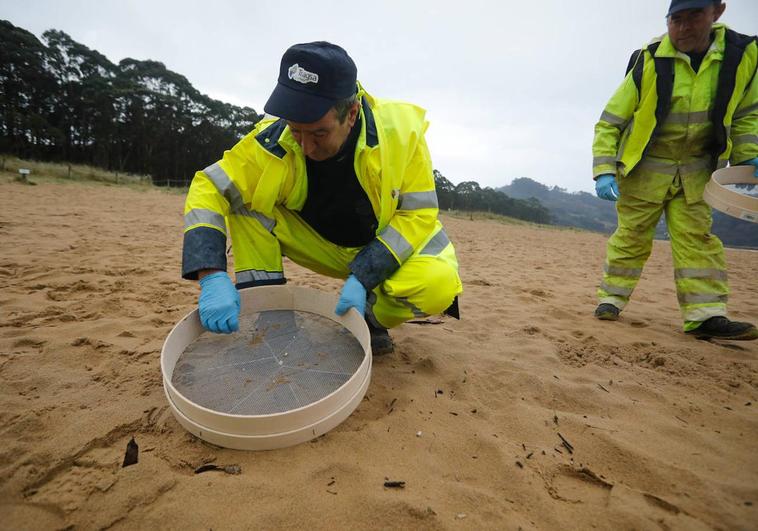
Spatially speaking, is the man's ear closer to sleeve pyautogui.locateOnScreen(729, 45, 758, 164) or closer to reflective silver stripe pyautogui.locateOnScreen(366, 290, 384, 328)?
reflective silver stripe pyautogui.locateOnScreen(366, 290, 384, 328)

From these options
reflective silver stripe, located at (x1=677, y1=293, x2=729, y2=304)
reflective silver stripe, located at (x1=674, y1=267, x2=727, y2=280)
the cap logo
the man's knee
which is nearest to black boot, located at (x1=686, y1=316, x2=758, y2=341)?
reflective silver stripe, located at (x1=677, y1=293, x2=729, y2=304)

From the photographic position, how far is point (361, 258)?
1.71 metres

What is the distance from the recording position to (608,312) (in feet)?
8.68

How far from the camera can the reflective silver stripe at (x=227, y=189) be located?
1.68 m

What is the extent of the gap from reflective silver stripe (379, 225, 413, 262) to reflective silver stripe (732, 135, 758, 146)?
2.14 metres

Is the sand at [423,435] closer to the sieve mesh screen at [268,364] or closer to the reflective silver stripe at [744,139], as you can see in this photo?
the sieve mesh screen at [268,364]

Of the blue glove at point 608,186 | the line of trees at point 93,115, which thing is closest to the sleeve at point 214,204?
the blue glove at point 608,186

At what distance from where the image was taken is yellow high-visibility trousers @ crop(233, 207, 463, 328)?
1674 millimetres

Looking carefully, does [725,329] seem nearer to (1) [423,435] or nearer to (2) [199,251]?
(1) [423,435]

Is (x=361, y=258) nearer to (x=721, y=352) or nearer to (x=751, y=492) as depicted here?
(x=751, y=492)

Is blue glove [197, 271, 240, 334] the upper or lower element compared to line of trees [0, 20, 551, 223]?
lower

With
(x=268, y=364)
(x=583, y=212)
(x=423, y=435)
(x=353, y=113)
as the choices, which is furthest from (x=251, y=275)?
(x=583, y=212)

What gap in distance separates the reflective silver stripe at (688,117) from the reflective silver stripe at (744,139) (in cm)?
24

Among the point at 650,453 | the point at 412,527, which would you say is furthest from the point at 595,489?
the point at 412,527
